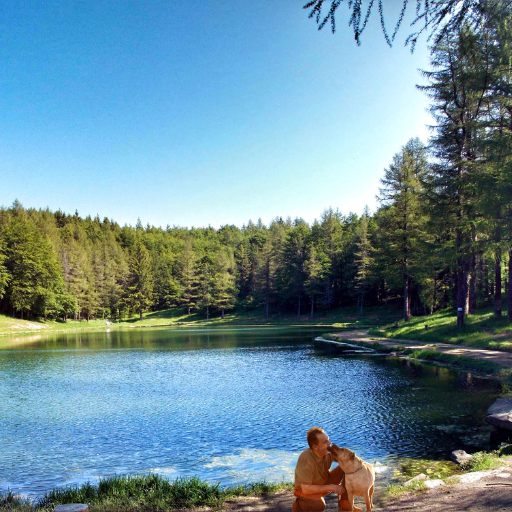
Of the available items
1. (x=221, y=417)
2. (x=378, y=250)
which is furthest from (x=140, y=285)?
(x=221, y=417)

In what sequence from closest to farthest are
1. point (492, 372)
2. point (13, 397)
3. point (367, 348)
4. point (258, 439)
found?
1. point (258, 439)
2. point (13, 397)
3. point (492, 372)
4. point (367, 348)

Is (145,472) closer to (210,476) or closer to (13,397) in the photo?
(210,476)

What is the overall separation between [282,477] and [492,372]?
574 inches

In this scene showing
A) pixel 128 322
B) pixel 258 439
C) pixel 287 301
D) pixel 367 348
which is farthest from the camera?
pixel 128 322

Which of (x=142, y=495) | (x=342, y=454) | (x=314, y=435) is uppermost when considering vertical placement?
(x=314, y=435)

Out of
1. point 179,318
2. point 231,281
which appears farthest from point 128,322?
point 231,281

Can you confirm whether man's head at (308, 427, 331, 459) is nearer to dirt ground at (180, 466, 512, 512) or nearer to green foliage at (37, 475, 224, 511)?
dirt ground at (180, 466, 512, 512)

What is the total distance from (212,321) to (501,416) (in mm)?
81912

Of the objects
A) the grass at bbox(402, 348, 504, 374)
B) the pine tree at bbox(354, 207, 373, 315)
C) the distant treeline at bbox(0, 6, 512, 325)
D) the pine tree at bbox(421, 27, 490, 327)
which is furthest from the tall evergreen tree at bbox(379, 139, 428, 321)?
the pine tree at bbox(354, 207, 373, 315)

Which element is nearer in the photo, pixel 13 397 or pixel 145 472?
pixel 145 472

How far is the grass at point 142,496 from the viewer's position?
23.9 ft

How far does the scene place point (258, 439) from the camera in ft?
40.9

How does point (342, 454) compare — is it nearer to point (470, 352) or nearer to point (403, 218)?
point (470, 352)

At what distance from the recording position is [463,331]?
29672 millimetres
